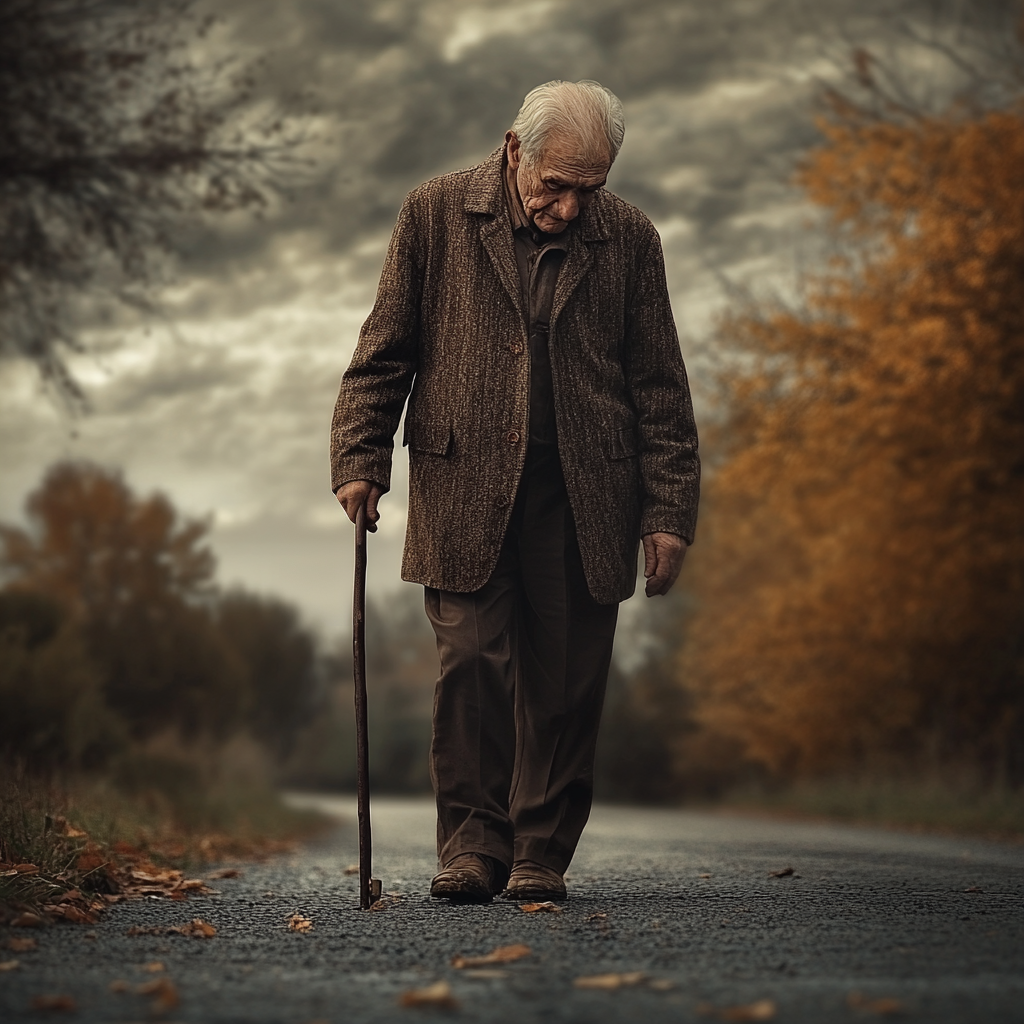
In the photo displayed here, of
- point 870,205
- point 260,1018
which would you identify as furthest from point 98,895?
point 870,205

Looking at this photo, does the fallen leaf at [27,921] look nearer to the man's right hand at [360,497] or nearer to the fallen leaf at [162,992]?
the fallen leaf at [162,992]

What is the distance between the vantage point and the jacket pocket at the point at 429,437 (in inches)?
171

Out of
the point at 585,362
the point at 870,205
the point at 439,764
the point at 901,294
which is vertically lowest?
the point at 439,764

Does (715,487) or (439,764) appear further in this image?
(715,487)

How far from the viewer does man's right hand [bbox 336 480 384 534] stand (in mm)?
4273

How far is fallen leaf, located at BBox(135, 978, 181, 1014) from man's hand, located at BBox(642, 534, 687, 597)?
2.22m

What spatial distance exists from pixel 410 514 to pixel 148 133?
267 inches

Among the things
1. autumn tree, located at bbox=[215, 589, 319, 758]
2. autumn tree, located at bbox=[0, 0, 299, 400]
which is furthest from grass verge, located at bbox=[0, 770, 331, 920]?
autumn tree, located at bbox=[215, 589, 319, 758]

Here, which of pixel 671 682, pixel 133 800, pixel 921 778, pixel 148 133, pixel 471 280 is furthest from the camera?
pixel 671 682

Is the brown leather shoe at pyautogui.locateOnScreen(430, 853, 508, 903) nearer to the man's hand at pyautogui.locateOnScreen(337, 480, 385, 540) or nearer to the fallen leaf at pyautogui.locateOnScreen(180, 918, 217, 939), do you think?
the fallen leaf at pyautogui.locateOnScreen(180, 918, 217, 939)

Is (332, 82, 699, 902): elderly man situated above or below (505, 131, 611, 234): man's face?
below

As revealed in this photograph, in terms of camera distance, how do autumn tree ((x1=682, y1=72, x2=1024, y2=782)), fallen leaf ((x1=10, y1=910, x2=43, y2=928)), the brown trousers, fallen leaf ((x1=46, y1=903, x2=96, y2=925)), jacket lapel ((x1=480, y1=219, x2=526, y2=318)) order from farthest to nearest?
autumn tree ((x1=682, y1=72, x2=1024, y2=782)) < jacket lapel ((x1=480, y1=219, x2=526, y2=318)) < the brown trousers < fallen leaf ((x1=46, y1=903, x2=96, y2=925)) < fallen leaf ((x1=10, y1=910, x2=43, y2=928))

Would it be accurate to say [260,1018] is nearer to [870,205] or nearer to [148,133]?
[148,133]

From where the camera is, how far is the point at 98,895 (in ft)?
13.4
